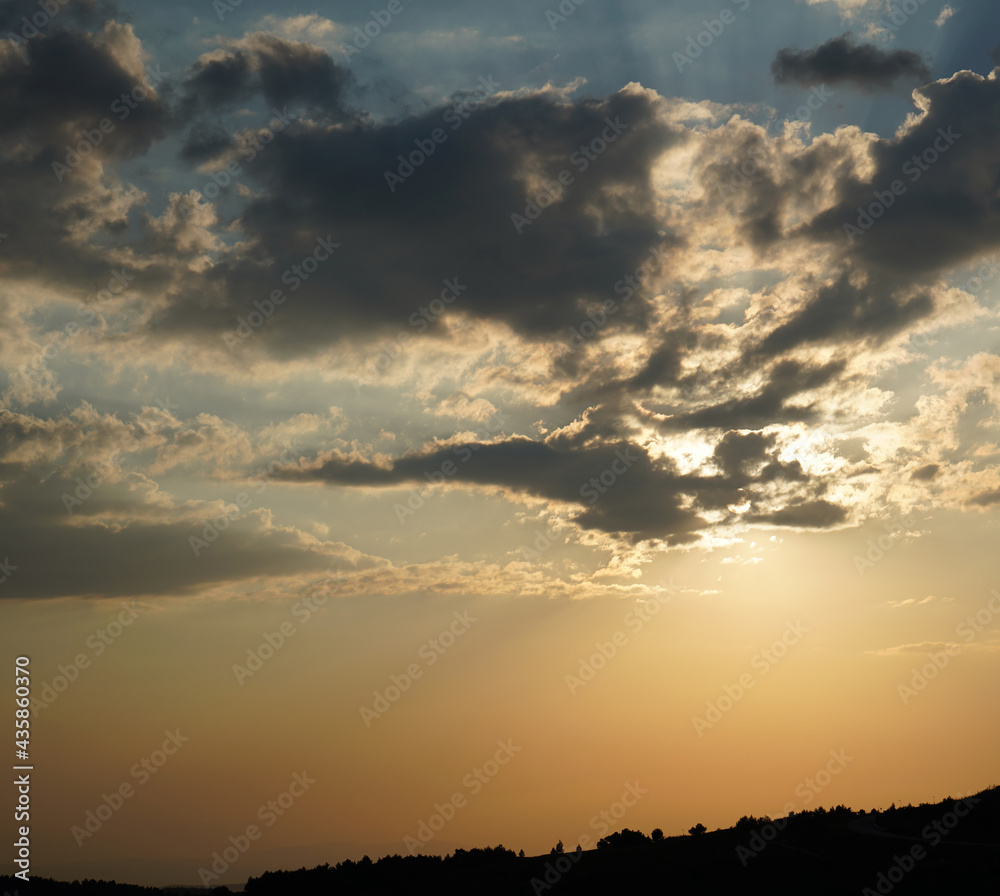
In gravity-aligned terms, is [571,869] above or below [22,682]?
below

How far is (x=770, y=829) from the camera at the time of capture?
49281mm

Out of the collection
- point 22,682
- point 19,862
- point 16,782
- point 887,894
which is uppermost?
point 22,682

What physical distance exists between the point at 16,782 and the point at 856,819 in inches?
2029

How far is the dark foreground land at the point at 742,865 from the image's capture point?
3656cm

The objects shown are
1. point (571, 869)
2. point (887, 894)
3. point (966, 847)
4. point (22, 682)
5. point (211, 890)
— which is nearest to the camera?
point (887, 894)

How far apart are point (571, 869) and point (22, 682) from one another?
32.9m

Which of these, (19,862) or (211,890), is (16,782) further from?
(211,890)

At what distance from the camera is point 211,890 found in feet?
168

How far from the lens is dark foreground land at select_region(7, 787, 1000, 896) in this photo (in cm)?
3656

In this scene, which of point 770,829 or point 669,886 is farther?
point 770,829

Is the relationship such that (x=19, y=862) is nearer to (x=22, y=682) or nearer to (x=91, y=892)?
(x=22, y=682)

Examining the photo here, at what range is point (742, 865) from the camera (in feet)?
135

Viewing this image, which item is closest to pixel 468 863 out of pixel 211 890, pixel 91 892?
pixel 211 890

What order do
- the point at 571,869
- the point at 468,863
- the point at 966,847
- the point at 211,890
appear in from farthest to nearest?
the point at 468,863 < the point at 211,890 < the point at 571,869 < the point at 966,847
